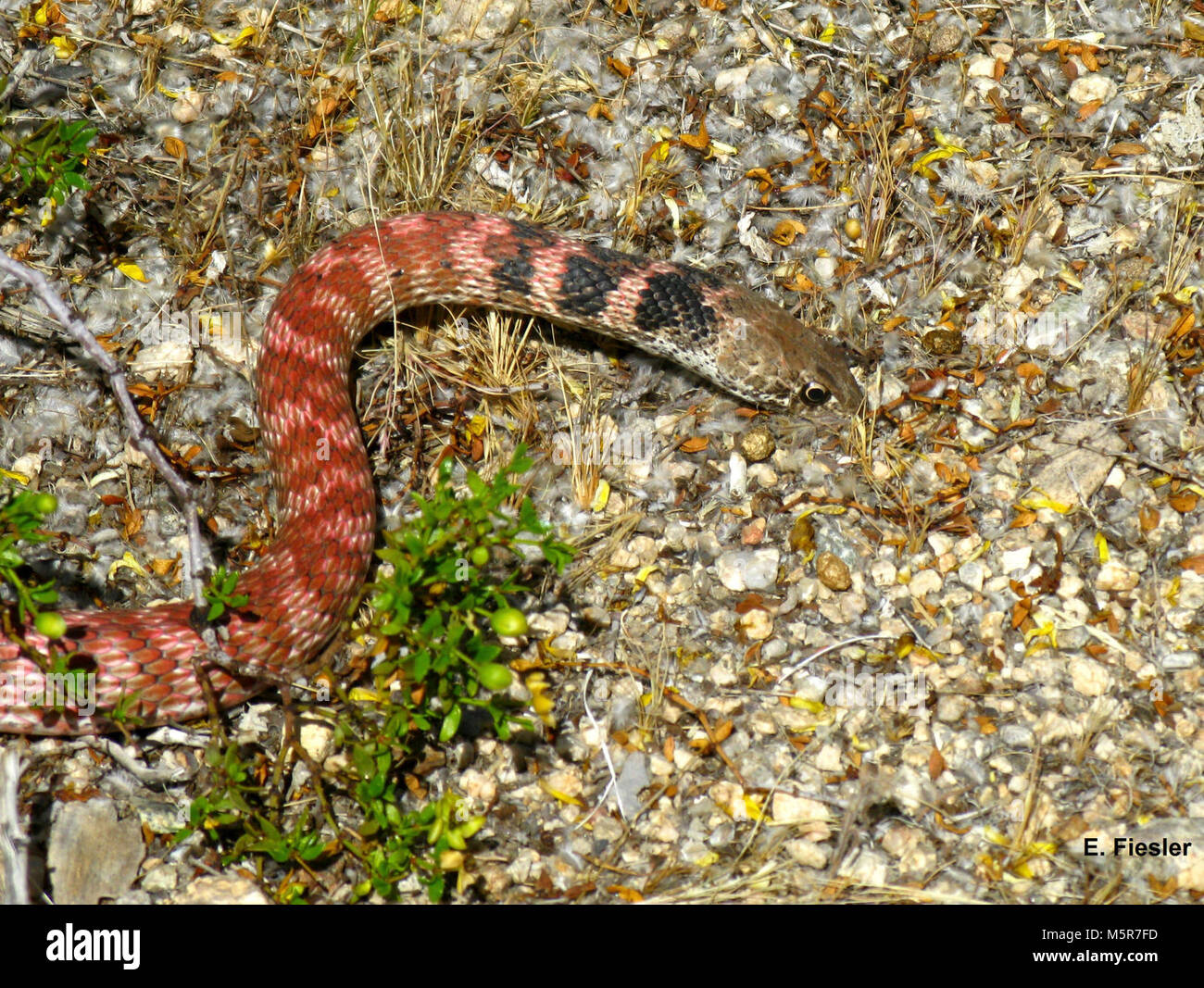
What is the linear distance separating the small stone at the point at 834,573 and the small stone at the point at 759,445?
655mm

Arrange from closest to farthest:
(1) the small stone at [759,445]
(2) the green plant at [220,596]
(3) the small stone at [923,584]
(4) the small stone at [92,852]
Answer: (2) the green plant at [220,596]
(4) the small stone at [92,852]
(3) the small stone at [923,584]
(1) the small stone at [759,445]

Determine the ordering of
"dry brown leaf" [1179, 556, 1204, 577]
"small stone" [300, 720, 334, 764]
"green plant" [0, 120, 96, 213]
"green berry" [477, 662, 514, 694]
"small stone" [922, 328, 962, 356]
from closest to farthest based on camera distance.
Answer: "green berry" [477, 662, 514, 694] < "small stone" [300, 720, 334, 764] < "dry brown leaf" [1179, 556, 1204, 577] < "green plant" [0, 120, 96, 213] < "small stone" [922, 328, 962, 356]

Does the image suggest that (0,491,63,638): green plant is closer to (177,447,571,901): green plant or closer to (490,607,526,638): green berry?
(177,447,571,901): green plant

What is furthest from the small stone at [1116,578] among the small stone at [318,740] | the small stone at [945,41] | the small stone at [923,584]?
the small stone at [318,740]

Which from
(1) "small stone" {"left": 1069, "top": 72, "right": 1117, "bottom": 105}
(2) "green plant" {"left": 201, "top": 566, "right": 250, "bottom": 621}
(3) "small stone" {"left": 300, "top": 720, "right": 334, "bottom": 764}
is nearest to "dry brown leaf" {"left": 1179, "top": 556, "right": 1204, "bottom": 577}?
(1) "small stone" {"left": 1069, "top": 72, "right": 1117, "bottom": 105}

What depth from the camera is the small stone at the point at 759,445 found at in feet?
17.2

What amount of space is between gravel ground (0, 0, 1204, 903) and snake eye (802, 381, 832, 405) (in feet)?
0.50

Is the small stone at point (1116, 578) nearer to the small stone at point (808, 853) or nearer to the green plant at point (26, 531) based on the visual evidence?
the small stone at point (808, 853)

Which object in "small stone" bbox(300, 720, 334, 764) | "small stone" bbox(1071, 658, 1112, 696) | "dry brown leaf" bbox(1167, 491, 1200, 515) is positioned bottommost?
"small stone" bbox(300, 720, 334, 764)

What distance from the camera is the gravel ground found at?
441cm

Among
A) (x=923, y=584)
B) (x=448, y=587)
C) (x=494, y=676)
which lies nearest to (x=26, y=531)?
(x=448, y=587)

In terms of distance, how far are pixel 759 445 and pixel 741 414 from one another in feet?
0.83
